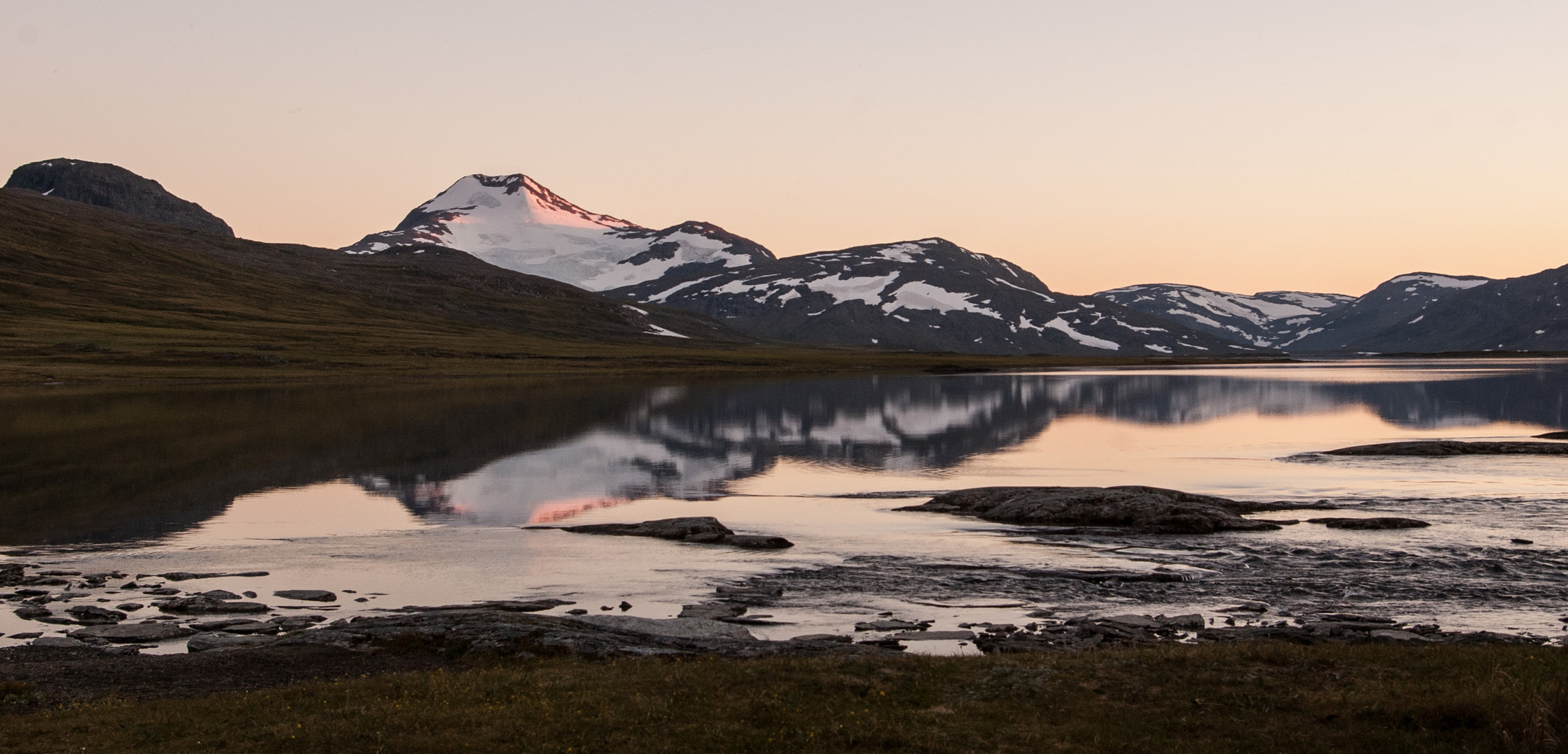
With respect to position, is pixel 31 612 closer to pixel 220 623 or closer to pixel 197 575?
pixel 220 623

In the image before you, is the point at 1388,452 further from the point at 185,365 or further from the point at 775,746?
the point at 185,365

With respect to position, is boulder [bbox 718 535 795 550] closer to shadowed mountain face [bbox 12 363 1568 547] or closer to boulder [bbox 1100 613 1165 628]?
shadowed mountain face [bbox 12 363 1568 547]

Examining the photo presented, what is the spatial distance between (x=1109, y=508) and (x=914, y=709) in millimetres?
30159

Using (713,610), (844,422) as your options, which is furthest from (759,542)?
(844,422)

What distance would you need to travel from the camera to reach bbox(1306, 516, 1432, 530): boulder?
4462 centimetres

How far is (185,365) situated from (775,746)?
16893 cm

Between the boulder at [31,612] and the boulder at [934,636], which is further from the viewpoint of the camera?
the boulder at [31,612]

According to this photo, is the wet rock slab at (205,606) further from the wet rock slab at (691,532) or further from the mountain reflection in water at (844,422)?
the mountain reflection in water at (844,422)

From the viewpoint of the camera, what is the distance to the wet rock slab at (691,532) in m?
43.3

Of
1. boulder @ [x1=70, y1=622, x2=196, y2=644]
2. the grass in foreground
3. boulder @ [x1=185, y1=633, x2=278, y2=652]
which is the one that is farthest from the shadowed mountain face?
the grass in foreground

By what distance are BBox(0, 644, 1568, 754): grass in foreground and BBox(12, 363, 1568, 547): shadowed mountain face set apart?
28524 millimetres

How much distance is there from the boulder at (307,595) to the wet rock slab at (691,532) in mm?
13462

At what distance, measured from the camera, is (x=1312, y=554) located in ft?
129

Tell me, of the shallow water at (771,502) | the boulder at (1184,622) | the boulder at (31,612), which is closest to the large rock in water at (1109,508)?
the shallow water at (771,502)
